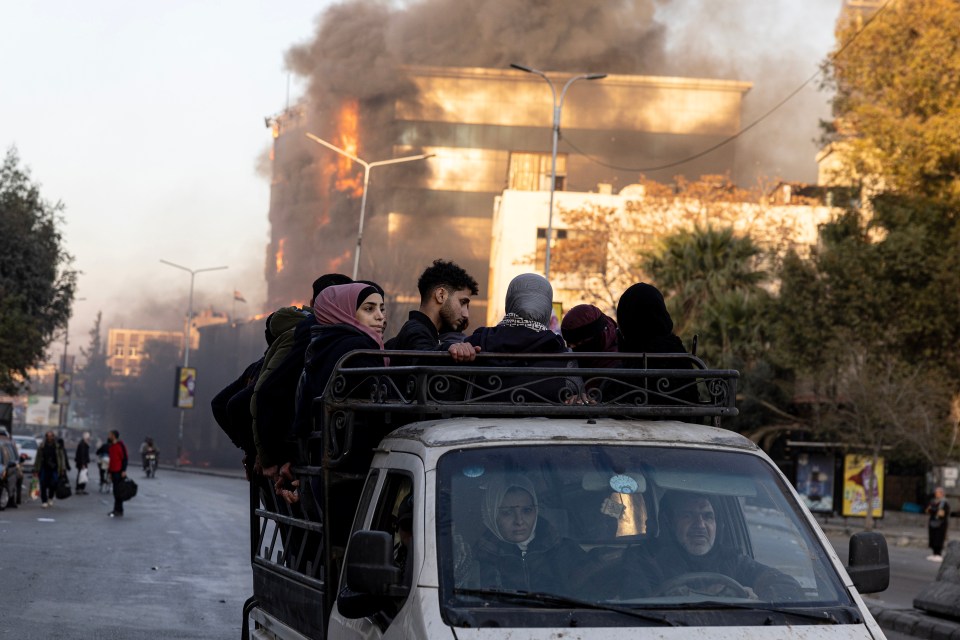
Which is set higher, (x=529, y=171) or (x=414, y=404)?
(x=529, y=171)

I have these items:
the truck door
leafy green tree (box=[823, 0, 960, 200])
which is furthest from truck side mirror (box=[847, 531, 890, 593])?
leafy green tree (box=[823, 0, 960, 200])

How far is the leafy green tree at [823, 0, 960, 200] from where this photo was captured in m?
35.3

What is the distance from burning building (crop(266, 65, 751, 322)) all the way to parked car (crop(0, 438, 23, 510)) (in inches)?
2567

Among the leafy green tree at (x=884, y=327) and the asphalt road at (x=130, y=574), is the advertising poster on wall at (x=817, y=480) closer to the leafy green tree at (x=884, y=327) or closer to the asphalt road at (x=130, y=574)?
the leafy green tree at (x=884, y=327)

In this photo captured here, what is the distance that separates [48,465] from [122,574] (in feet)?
52.6

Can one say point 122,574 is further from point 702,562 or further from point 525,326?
point 702,562

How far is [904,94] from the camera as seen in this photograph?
36594 mm

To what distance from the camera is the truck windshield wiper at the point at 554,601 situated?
13.2 feet

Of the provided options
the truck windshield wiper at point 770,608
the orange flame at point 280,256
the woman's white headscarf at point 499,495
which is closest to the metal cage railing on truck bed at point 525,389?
→ the woman's white headscarf at point 499,495

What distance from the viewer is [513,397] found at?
192 inches

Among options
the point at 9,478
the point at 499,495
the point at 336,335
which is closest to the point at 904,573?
the point at 9,478

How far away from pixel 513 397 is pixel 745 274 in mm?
34932

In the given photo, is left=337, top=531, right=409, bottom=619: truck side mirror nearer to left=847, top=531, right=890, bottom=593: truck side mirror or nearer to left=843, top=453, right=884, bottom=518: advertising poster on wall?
left=847, top=531, right=890, bottom=593: truck side mirror

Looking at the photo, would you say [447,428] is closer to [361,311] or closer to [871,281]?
[361,311]
